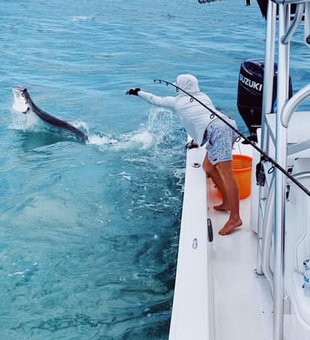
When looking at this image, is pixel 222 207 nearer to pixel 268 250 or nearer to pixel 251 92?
pixel 251 92

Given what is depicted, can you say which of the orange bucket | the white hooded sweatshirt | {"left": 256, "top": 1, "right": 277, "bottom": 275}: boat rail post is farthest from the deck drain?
the orange bucket

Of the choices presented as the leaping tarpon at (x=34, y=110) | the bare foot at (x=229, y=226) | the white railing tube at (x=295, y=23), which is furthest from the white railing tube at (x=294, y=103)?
the leaping tarpon at (x=34, y=110)

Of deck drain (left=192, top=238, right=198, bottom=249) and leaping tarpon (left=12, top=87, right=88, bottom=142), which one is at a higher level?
deck drain (left=192, top=238, right=198, bottom=249)

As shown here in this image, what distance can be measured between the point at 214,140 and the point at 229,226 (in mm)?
667

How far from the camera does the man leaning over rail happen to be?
3.78m

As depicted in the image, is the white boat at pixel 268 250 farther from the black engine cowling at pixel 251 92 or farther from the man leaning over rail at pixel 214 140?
the black engine cowling at pixel 251 92

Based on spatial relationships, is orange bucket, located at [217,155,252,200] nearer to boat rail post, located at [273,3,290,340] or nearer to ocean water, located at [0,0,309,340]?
ocean water, located at [0,0,309,340]

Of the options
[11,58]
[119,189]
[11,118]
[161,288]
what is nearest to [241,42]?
[11,58]

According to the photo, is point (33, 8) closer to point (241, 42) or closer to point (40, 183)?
point (241, 42)

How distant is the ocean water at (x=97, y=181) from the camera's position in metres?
3.86

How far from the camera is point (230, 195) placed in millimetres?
3766

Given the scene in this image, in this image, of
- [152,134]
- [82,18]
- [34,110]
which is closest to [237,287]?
[152,134]

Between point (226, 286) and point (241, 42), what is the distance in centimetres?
1239

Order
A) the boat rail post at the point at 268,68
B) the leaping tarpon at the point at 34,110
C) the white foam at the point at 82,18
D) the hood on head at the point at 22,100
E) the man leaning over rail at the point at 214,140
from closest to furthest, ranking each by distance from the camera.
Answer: the boat rail post at the point at 268,68 < the man leaning over rail at the point at 214,140 < the leaping tarpon at the point at 34,110 < the hood on head at the point at 22,100 < the white foam at the point at 82,18
